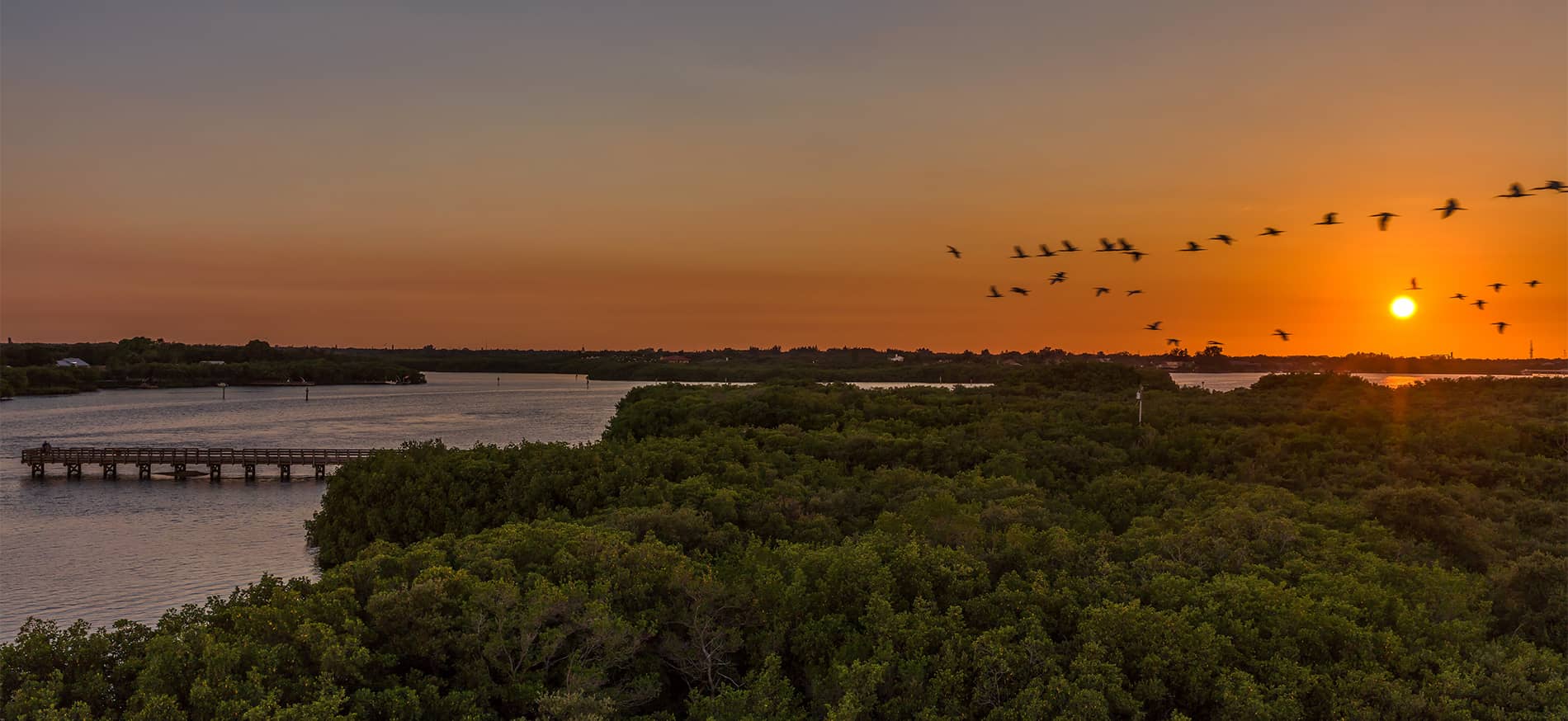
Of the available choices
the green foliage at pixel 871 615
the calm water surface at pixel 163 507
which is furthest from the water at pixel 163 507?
the green foliage at pixel 871 615

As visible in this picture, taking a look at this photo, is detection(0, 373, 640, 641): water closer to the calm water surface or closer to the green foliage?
the calm water surface

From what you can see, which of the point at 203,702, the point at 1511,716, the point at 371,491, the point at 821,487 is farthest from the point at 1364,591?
the point at 371,491

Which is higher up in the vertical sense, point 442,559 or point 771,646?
point 442,559

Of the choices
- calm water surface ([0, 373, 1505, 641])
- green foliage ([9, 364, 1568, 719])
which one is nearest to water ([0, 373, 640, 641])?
calm water surface ([0, 373, 1505, 641])

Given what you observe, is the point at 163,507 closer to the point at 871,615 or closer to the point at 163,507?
the point at 163,507

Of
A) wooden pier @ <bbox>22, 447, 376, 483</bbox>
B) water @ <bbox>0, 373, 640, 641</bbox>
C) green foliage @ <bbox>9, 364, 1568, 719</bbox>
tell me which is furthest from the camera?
wooden pier @ <bbox>22, 447, 376, 483</bbox>

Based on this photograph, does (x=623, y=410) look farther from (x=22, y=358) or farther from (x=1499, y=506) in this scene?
(x=22, y=358)
